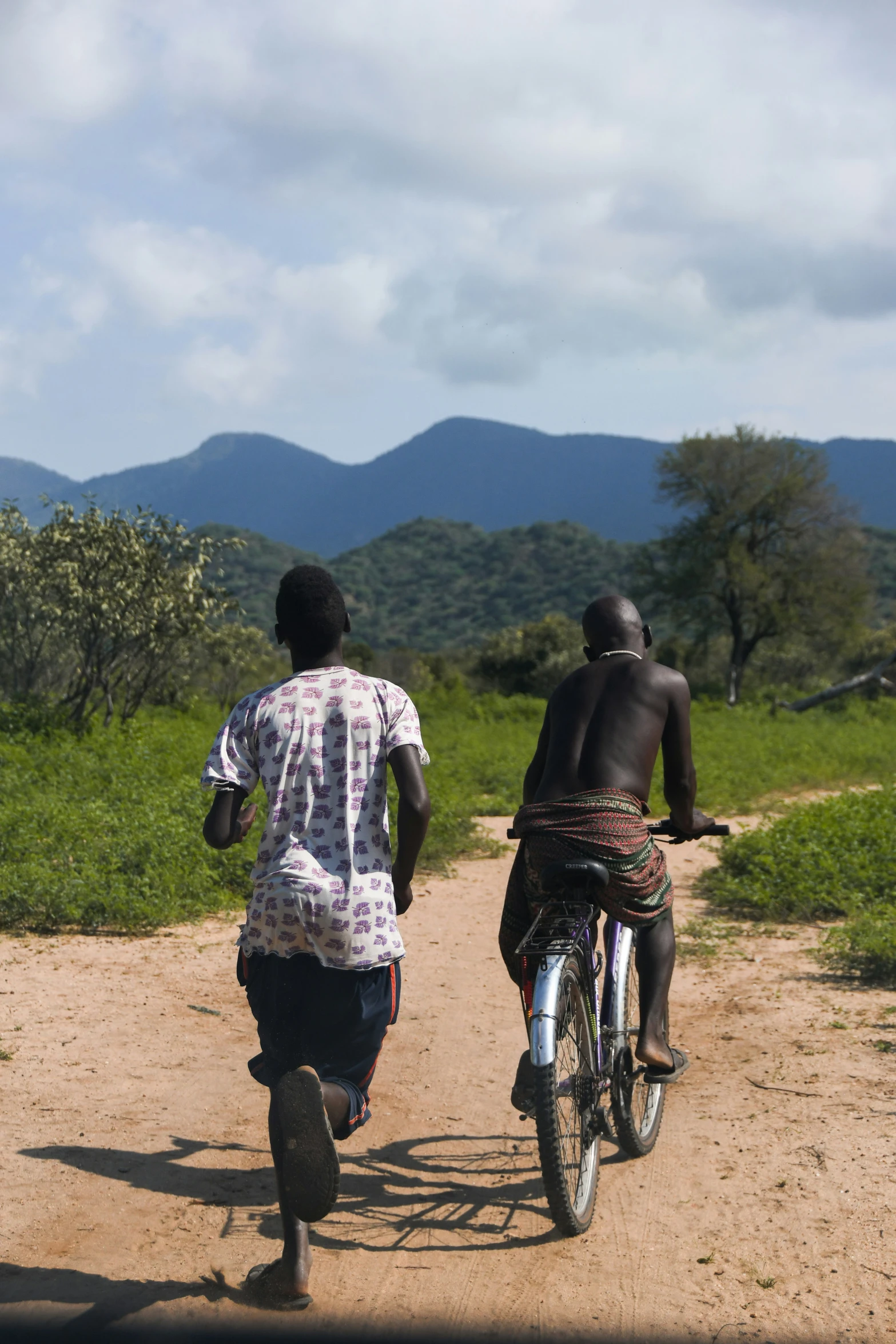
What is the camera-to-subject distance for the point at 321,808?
3002 millimetres

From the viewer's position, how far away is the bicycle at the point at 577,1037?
3.11 m

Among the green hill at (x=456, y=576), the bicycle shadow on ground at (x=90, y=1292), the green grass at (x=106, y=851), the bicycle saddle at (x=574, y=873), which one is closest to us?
the bicycle shadow on ground at (x=90, y=1292)

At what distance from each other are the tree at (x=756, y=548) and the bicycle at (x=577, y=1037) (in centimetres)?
3039

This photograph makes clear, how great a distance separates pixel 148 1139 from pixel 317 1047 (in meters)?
1.38

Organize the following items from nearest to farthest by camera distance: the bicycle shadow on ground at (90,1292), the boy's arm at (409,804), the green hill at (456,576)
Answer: the bicycle shadow on ground at (90,1292) < the boy's arm at (409,804) < the green hill at (456,576)

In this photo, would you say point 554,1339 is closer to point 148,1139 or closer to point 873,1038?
point 148,1139

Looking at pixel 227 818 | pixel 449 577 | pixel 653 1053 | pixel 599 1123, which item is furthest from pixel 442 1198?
pixel 449 577

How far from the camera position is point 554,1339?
274 cm

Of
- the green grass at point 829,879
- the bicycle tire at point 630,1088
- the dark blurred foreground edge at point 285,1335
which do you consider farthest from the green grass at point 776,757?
the dark blurred foreground edge at point 285,1335

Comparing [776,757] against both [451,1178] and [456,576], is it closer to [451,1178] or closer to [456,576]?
[451,1178]

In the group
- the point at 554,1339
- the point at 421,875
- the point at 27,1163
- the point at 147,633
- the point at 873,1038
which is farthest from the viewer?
the point at 147,633

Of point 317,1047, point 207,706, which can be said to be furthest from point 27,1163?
point 207,706

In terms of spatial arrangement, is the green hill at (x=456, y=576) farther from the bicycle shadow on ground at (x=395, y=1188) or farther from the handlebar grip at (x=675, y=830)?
the handlebar grip at (x=675, y=830)

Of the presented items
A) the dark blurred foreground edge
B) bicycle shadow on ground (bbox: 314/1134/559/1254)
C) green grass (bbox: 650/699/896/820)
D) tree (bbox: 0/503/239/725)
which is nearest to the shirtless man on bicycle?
bicycle shadow on ground (bbox: 314/1134/559/1254)
